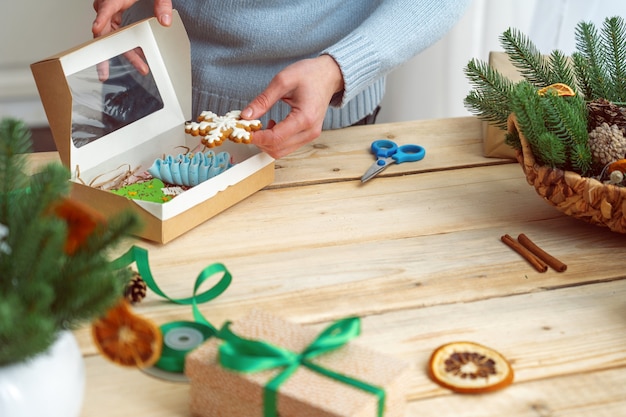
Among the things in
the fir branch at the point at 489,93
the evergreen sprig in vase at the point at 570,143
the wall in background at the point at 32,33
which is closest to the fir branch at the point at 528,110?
the evergreen sprig in vase at the point at 570,143

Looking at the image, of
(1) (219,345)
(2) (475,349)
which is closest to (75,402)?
(1) (219,345)

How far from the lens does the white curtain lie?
1.96 meters

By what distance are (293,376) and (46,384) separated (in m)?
0.20

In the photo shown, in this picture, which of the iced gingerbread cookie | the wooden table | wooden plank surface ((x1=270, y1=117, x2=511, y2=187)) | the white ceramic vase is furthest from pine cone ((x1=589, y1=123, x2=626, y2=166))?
the white ceramic vase

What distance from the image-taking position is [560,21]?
1975mm

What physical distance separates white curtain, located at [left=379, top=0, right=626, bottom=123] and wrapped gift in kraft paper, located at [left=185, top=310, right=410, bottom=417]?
1.44 meters

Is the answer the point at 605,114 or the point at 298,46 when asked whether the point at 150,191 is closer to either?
the point at 298,46

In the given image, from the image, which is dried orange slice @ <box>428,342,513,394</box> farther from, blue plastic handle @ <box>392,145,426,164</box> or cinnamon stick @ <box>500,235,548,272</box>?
blue plastic handle @ <box>392,145,426,164</box>

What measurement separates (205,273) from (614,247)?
0.54 meters

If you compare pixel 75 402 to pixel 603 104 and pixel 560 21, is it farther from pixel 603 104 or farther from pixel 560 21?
pixel 560 21

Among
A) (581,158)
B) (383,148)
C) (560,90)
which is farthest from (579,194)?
(383,148)

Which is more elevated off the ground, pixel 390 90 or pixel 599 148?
pixel 599 148

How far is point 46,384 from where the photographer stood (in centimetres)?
61

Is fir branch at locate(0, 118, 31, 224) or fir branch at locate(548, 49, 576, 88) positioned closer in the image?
fir branch at locate(0, 118, 31, 224)
